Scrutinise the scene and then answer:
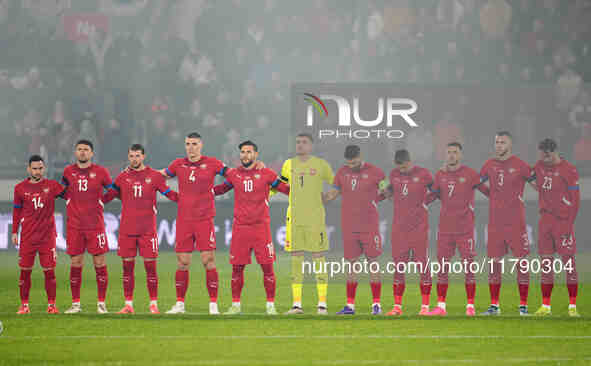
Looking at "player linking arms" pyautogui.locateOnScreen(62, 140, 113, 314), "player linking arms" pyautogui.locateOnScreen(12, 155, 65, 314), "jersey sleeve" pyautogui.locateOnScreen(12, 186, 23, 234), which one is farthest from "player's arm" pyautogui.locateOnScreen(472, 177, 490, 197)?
"jersey sleeve" pyautogui.locateOnScreen(12, 186, 23, 234)

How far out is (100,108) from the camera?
79.5 feet

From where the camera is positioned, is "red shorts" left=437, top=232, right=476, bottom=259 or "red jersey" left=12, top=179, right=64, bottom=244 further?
"red jersey" left=12, top=179, right=64, bottom=244

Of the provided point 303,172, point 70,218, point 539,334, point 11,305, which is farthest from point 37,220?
point 539,334

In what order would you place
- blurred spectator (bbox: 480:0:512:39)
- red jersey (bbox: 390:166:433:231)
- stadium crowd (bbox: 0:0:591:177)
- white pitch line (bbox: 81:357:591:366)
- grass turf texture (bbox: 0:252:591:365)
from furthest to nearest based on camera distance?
blurred spectator (bbox: 480:0:512:39)
stadium crowd (bbox: 0:0:591:177)
red jersey (bbox: 390:166:433:231)
grass turf texture (bbox: 0:252:591:365)
white pitch line (bbox: 81:357:591:366)

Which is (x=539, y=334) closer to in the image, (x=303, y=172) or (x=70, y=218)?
(x=303, y=172)

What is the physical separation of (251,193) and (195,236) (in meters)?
0.76

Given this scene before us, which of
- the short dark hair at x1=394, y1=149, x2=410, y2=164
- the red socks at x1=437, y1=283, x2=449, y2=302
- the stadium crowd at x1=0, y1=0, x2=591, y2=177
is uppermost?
the stadium crowd at x1=0, y1=0, x2=591, y2=177

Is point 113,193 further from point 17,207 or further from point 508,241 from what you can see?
point 508,241

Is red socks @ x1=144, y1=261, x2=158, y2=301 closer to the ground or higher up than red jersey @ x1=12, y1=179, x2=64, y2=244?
closer to the ground

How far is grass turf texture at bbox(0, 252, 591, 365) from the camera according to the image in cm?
709

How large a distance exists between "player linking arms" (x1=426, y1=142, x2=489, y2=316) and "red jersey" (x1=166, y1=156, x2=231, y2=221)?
7.99ft

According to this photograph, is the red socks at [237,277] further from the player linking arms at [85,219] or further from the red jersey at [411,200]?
the red jersey at [411,200]

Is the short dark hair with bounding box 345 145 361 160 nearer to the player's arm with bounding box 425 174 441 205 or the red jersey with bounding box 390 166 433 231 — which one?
the red jersey with bounding box 390 166 433 231

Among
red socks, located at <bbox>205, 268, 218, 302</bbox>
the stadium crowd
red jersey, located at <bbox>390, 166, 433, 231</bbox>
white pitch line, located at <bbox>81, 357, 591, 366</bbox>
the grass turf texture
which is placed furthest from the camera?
the stadium crowd
